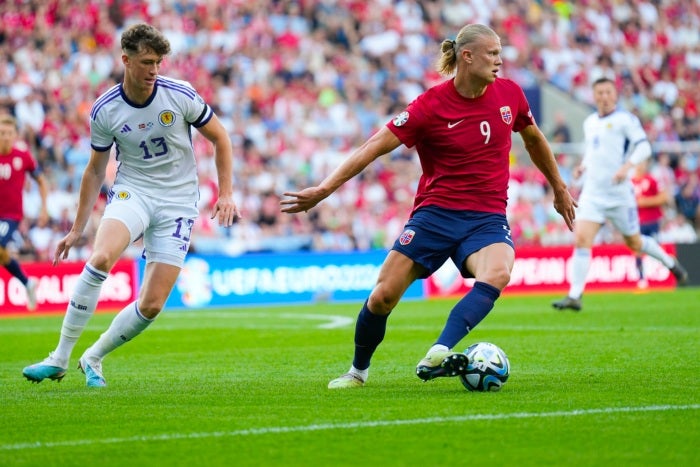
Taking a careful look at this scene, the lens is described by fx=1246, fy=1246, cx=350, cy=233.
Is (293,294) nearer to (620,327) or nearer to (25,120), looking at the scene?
(25,120)

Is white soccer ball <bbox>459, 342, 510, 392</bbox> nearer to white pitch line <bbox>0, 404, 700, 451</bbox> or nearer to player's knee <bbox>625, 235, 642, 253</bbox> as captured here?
white pitch line <bbox>0, 404, 700, 451</bbox>

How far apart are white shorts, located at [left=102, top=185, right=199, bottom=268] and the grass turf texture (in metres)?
0.93

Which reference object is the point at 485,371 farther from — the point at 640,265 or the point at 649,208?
the point at 640,265

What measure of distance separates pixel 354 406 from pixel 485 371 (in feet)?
3.23

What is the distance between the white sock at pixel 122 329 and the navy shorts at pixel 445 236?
1879 millimetres

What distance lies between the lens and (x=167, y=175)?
867cm

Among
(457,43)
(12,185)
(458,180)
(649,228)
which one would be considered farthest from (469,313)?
(649,228)

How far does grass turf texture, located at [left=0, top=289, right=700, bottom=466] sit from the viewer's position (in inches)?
222

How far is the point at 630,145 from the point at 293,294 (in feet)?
24.5

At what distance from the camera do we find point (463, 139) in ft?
26.3

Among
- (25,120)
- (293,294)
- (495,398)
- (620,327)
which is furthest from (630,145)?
(25,120)

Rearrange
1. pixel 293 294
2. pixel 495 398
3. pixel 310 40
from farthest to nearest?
pixel 310 40 → pixel 293 294 → pixel 495 398

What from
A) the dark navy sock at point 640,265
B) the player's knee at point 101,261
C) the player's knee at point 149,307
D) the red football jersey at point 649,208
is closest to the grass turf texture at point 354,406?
the player's knee at point 149,307

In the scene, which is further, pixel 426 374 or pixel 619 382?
pixel 619 382
